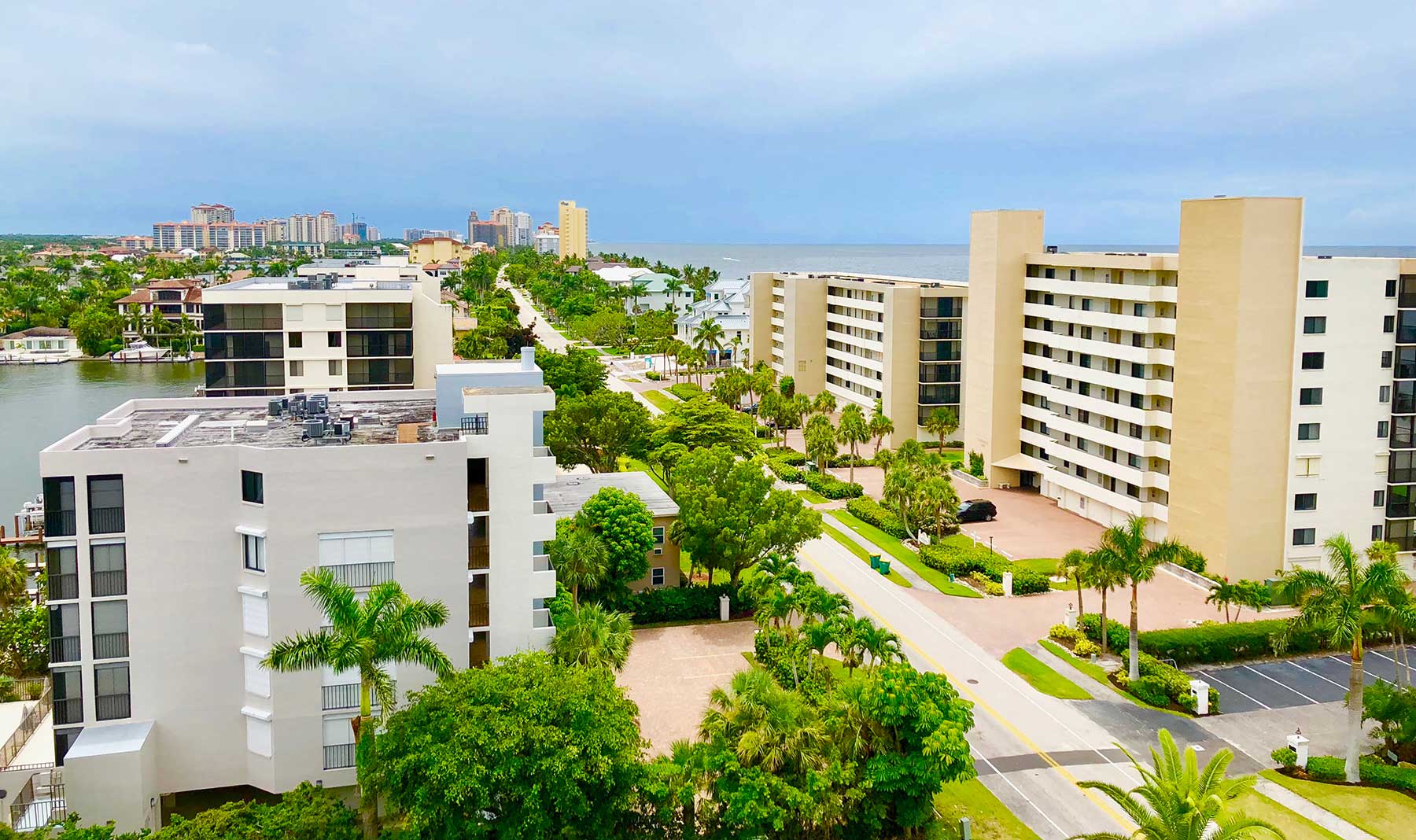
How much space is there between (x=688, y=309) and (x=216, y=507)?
116m

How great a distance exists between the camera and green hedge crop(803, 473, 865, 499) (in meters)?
62.0

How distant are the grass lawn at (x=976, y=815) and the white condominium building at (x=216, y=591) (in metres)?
13.2

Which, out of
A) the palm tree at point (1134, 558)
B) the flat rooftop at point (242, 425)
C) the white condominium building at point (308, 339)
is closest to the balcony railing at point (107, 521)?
the flat rooftop at point (242, 425)

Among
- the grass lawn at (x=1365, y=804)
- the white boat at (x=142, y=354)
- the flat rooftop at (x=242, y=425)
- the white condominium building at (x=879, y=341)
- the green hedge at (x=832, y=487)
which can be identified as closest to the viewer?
the grass lawn at (x=1365, y=804)

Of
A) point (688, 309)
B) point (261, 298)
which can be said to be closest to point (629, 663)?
point (261, 298)

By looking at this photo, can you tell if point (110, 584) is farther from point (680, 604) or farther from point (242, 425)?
point (680, 604)

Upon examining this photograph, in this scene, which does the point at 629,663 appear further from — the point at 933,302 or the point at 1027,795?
the point at 933,302

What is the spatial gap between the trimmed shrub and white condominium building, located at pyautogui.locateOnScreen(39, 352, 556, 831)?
29872 millimetres

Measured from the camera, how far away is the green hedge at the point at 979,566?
45.4 meters

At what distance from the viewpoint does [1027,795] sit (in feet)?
93.9

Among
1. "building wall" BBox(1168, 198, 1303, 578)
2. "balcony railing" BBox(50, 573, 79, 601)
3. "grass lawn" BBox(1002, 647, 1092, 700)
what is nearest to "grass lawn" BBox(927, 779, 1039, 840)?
"grass lawn" BBox(1002, 647, 1092, 700)

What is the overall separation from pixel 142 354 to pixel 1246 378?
130460 millimetres

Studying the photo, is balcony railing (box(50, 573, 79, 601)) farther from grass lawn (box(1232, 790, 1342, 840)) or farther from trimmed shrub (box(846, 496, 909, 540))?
trimmed shrub (box(846, 496, 909, 540))

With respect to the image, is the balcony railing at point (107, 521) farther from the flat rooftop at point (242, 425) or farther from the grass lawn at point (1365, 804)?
the grass lawn at point (1365, 804)
